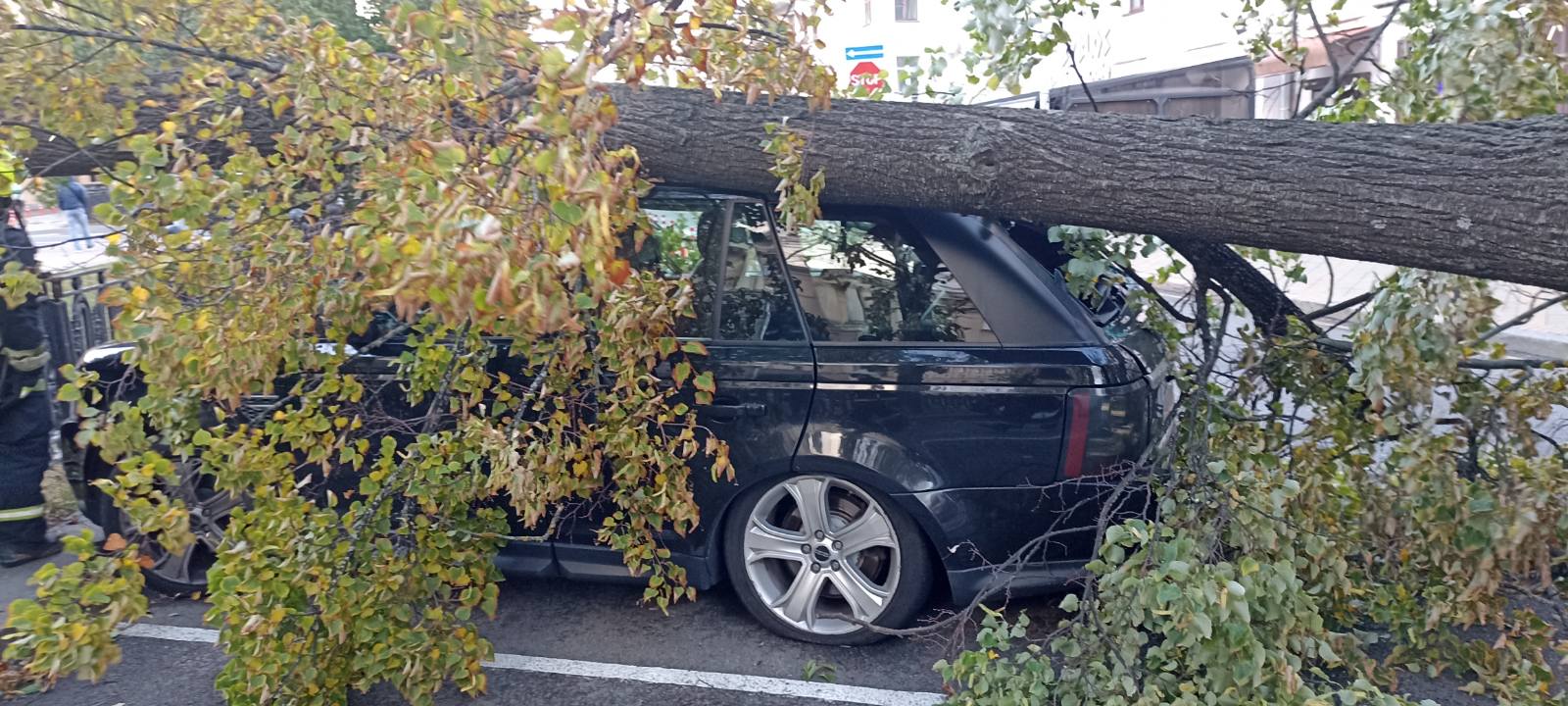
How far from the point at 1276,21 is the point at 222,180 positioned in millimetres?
3784

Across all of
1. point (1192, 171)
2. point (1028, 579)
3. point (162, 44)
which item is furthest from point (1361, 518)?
point (162, 44)

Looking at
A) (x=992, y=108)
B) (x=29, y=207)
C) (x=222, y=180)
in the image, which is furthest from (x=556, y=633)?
(x=29, y=207)

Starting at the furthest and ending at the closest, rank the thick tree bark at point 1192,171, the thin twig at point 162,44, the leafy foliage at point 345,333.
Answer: the thin twig at point 162,44 < the thick tree bark at point 1192,171 < the leafy foliage at point 345,333

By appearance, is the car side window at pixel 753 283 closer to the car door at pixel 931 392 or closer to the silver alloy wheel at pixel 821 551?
the car door at pixel 931 392

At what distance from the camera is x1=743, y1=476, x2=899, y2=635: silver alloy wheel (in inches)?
152

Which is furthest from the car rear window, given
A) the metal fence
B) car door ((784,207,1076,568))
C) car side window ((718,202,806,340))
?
the metal fence

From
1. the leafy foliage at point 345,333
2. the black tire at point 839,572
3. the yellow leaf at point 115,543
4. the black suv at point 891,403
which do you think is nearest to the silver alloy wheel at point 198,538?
the black suv at point 891,403

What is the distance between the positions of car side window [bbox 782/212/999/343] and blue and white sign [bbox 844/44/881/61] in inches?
348

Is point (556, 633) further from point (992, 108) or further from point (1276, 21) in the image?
point (1276, 21)

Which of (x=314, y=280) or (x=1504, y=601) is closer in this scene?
(x=314, y=280)

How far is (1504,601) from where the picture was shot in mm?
3484

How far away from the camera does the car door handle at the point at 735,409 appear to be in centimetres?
380

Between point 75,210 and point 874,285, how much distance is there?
432 cm

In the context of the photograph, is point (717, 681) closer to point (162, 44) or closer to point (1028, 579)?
point (1028, 579)
